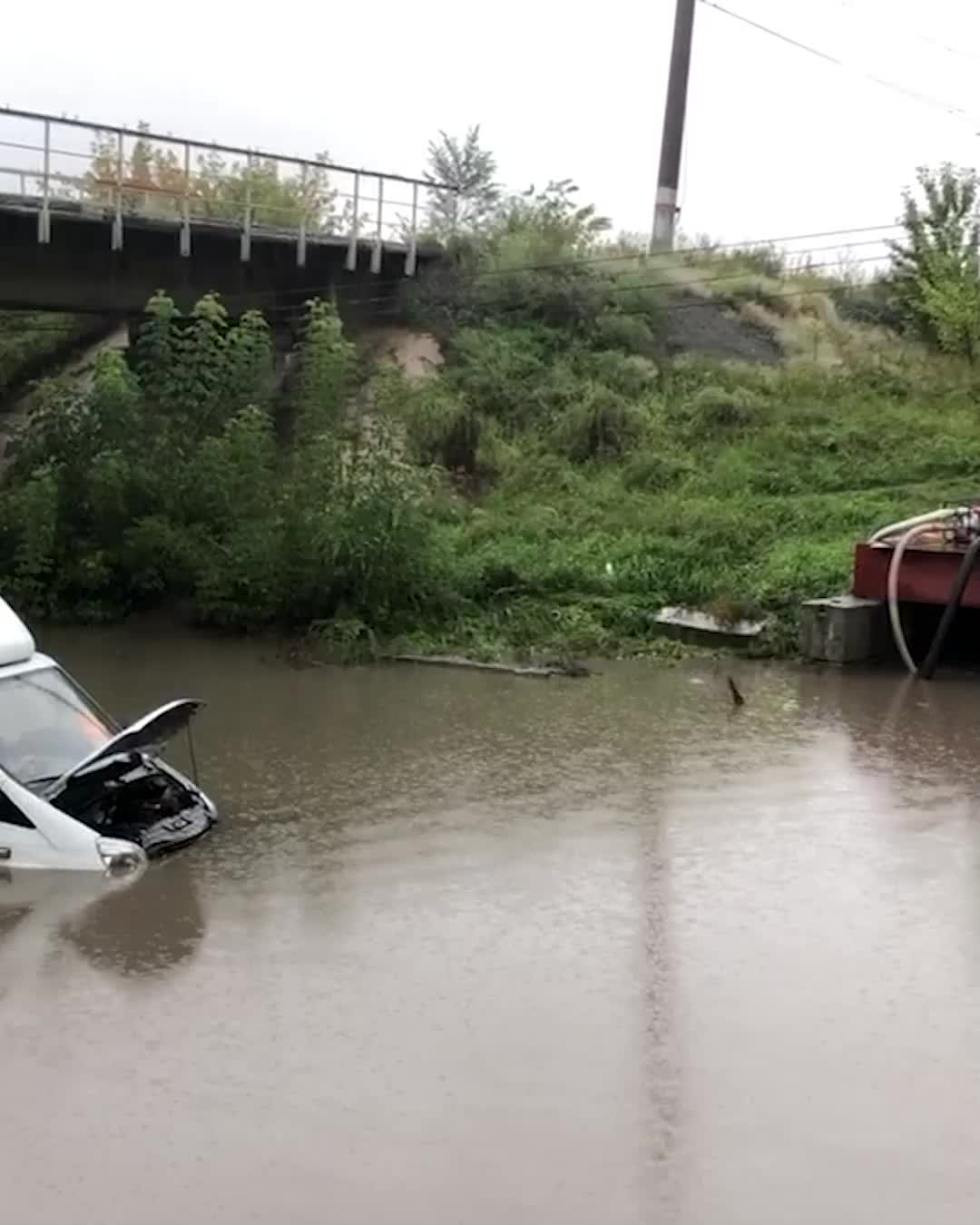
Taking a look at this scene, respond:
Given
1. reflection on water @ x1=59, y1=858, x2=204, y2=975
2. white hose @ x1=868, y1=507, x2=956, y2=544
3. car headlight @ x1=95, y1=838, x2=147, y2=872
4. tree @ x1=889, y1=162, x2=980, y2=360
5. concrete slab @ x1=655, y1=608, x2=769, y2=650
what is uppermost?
tree @ x1=889, y1=162, x2=980, y2=360

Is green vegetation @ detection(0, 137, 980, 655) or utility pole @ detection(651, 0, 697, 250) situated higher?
utility pole @ detection(651, 0, 697, 250)

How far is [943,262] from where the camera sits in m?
33.0

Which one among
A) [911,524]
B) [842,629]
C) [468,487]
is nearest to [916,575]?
A: [911,524]

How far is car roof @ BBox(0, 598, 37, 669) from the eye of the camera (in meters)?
11.9

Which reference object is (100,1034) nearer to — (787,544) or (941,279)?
(787,544)

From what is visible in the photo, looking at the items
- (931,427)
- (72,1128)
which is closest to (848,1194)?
(72,1128)

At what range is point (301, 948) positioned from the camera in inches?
384

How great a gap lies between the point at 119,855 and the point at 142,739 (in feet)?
2.77

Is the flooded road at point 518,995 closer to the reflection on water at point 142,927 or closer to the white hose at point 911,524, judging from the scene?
the reflection on water at point 142,927

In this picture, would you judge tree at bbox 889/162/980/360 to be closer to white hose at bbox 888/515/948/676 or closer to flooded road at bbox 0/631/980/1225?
white hose at bbox 888/515/948/676

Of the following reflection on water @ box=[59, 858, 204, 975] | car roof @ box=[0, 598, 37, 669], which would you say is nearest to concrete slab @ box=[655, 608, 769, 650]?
car roof @ box=[0, 598, 37, 669]

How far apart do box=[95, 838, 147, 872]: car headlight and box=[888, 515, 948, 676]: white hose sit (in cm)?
1167

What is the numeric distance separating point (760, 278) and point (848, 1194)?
30.7 metres

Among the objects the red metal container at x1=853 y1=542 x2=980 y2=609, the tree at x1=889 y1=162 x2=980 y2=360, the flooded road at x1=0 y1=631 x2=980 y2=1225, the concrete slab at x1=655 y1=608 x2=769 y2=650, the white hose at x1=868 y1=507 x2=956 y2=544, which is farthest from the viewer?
the tree at x1=889 y1=162 x2=980 y2=360
